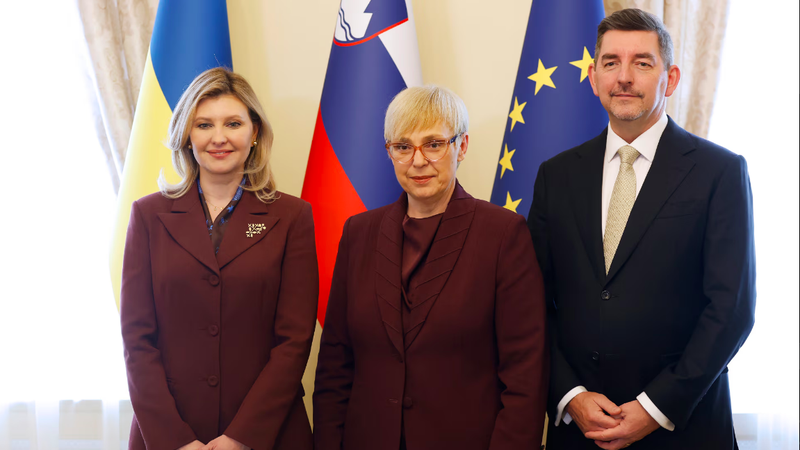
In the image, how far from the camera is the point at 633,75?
1.71 metres

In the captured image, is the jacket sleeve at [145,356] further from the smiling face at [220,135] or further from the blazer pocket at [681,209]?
the blazer pocket at [681,209]

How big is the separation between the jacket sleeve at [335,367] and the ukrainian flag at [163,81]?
95cm

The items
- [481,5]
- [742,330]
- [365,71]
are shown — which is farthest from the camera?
[481,5]

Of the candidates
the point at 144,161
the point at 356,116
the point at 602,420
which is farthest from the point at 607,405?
the point at 144,161

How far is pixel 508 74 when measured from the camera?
2.94m

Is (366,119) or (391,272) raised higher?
(366,119)

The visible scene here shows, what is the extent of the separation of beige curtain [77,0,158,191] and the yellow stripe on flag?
46 centimetres

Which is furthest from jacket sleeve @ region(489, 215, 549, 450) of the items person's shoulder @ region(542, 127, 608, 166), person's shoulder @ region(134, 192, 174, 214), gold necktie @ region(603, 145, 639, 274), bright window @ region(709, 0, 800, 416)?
bright window @ region(709, 0, 800, 416)

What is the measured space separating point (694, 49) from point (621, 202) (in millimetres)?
1502

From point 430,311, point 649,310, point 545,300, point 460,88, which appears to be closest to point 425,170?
point 430,311

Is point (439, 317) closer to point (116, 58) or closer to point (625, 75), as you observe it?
point (625, 75)

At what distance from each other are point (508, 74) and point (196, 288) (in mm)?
1890

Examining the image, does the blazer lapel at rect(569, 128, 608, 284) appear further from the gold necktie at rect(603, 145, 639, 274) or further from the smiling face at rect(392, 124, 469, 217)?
the smiling face at rect(392, 124, 469, 217)

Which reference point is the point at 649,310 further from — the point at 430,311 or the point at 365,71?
the point at 365,71
